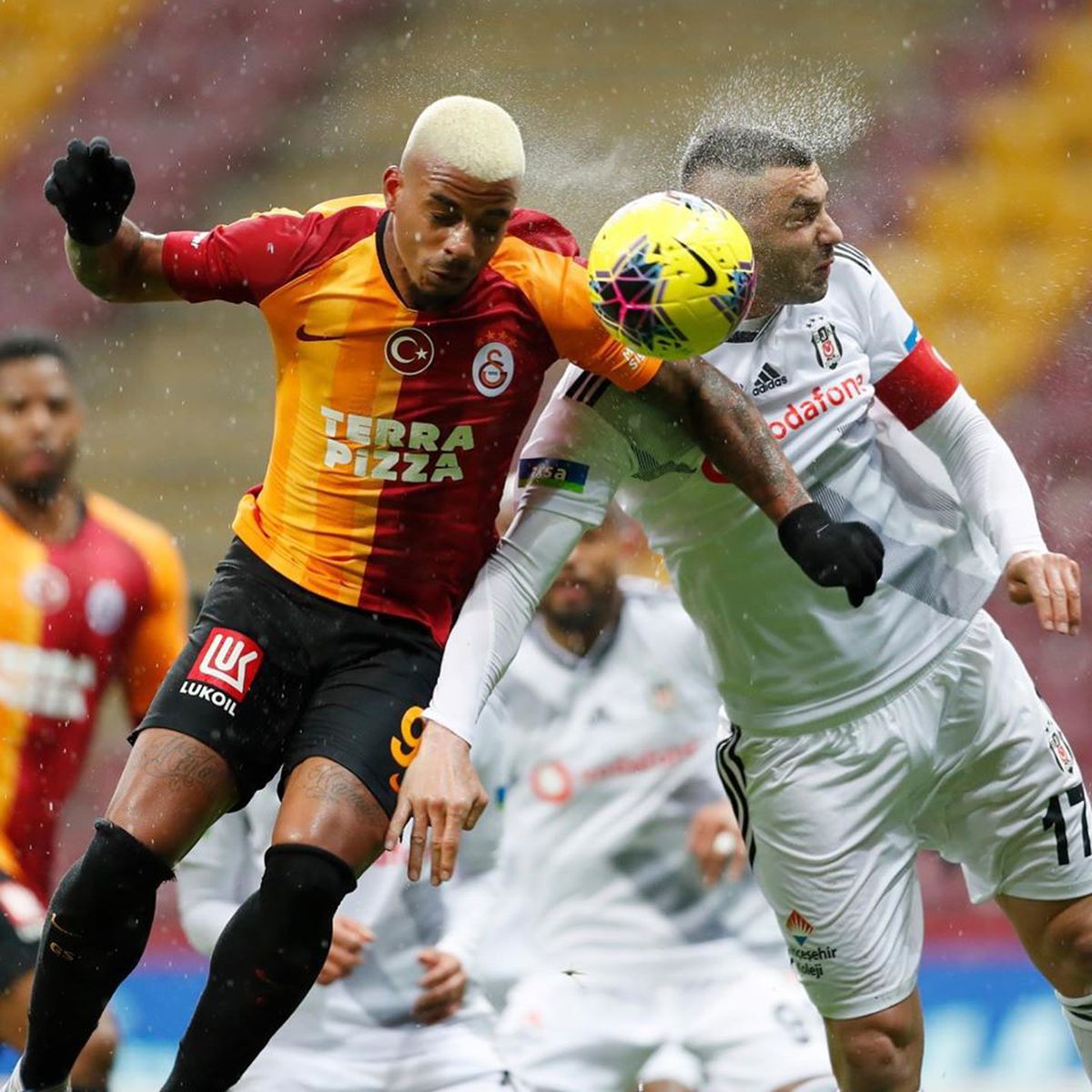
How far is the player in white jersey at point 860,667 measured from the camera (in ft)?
12.7

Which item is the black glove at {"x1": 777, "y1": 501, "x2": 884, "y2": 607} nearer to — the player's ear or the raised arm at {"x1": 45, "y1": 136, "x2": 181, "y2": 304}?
the player's ear

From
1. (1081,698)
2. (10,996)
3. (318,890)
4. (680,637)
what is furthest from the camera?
(1081,698)

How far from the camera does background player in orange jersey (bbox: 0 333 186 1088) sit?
582cm

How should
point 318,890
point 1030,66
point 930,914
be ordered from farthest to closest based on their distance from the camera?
point 1030,66, point 930,914, point 318,890

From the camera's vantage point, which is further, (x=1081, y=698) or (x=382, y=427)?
(x=1081, y=698)

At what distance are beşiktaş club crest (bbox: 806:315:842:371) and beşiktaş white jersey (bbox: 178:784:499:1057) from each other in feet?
6.05

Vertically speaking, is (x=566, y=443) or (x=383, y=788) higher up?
(x=566, y=443)

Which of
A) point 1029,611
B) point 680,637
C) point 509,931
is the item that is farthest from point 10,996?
point 1029,611

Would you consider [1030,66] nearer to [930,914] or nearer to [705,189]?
[930,914]

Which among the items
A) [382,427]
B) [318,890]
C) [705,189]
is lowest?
[318,890]

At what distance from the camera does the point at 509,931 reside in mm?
5309

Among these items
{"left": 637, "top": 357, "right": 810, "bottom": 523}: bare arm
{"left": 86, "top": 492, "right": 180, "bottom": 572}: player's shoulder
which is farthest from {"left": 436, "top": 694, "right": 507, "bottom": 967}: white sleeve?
{"left": 637, "top": 357, "right": 810, "bottom": 523}: bare arm

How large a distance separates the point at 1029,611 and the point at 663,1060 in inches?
127

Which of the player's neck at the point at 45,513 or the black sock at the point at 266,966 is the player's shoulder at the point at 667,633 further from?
the black sock at the point at 266,966
